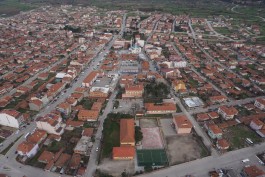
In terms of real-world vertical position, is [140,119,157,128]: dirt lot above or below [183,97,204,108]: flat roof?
below

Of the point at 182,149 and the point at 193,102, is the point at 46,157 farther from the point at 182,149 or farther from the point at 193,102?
the point at 193,102

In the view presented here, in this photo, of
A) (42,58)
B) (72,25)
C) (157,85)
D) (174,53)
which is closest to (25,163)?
(157,85)

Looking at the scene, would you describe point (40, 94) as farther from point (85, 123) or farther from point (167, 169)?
point (167, 169)

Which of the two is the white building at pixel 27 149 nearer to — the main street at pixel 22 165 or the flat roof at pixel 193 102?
the main street at pixel 22 165

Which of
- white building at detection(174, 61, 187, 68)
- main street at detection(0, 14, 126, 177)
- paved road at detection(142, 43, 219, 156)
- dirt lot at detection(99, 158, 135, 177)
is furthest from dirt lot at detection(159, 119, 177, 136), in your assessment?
white building at detection(174, 61, 187, 68)

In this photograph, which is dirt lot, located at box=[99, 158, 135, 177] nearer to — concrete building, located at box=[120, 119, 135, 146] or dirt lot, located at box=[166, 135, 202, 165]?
concrete building, located at box=[120, 119, 135, 146]
